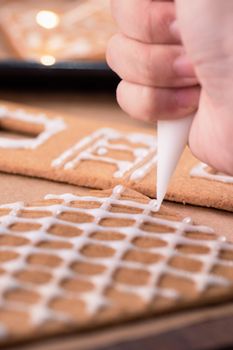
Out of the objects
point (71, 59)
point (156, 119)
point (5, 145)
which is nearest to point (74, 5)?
point (71, 59)

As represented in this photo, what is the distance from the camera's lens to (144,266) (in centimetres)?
80

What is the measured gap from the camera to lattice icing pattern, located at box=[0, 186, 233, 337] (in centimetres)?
74

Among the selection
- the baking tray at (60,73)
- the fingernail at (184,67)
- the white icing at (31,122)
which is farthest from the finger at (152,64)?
the baking tray at (60,73)

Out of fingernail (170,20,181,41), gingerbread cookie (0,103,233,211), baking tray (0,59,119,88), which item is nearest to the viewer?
fingernail (170,20,181,41)

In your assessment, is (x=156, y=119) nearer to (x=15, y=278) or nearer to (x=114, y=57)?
(x=114, y=57)

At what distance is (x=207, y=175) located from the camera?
106 cm

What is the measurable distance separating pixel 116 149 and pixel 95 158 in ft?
0.18

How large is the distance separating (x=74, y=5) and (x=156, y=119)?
41.1 inches

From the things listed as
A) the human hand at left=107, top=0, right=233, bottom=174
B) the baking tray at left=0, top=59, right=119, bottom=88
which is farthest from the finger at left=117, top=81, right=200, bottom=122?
the baking tray at left=0, top=59, right=119, bottom=88

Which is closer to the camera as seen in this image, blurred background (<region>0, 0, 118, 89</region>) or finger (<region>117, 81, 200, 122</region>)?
finger (<region>117, 81, 200, 122</region>)

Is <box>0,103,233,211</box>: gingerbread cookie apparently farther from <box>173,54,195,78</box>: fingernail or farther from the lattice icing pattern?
<box>173,54,195,78</box>: fingernail

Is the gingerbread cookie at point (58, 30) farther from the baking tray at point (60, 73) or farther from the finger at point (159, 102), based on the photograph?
the finger at point (159, 102)

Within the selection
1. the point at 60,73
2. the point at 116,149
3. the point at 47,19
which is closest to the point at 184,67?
the point at 116,149

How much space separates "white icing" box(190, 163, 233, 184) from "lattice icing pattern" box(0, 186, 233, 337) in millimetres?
126
